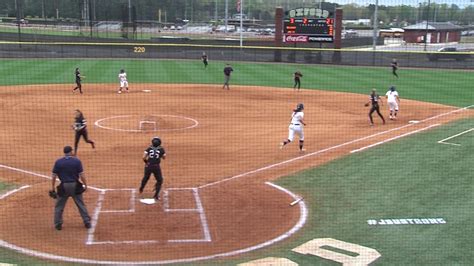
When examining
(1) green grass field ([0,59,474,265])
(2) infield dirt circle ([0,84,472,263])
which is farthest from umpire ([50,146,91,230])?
(1) green grass field ([0,59,474,265])

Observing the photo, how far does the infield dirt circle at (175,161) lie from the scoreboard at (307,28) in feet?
35.4

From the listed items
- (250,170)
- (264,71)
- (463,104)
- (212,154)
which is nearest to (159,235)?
(250,170)

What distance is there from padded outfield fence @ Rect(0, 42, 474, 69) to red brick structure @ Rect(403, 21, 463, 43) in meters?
1.87

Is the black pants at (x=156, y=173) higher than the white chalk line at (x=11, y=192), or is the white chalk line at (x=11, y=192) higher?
the black pants at (x=156, y=173)

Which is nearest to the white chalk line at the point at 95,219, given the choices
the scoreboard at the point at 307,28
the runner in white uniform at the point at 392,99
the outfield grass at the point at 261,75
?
the runner in white uniform at the point at 392,99

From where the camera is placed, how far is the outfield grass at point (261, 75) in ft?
95.7

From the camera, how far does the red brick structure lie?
4066 centimetres

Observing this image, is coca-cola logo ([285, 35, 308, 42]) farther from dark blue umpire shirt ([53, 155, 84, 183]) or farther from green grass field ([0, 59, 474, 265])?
dark blue umpire shirt ([53, 155, 84, 183])

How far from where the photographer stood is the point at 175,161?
13.6m

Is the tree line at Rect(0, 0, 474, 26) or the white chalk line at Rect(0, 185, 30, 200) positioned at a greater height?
the tree line at Rect(0, 0, 474, 26)

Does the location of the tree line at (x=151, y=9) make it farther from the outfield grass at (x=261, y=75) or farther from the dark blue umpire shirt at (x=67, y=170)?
the dark blue umpire shirt at (x=67, y=170)

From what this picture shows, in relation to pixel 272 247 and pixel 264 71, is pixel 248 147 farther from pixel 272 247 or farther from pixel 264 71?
pixel 264 71

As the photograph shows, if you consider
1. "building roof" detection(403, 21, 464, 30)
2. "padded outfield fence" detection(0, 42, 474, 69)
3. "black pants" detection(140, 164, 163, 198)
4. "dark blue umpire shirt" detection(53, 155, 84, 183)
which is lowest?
"black pants" detection(140, 164, 163, 198)

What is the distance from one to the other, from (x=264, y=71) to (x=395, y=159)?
23.6 m
